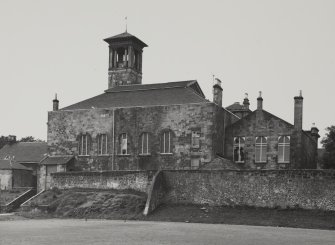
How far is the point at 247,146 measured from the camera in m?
48.2

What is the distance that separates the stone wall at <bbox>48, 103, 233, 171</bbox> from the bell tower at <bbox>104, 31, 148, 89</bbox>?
10521mm

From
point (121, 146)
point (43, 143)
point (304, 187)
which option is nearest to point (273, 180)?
point (304, 187)

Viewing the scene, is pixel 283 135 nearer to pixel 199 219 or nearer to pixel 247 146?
pixel 247 146

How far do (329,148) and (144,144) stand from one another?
56.2 feet

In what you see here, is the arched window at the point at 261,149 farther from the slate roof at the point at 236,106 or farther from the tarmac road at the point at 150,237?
the tarmac road at the point at 150,237

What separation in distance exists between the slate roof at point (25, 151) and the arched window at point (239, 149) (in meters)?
25.6

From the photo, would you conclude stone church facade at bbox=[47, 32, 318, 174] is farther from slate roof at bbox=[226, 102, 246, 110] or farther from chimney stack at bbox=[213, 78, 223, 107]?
slate roof at bbox=[226, 102, 246, 110]

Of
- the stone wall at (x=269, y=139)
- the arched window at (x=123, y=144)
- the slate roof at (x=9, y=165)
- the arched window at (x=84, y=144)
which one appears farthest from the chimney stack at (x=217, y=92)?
the slate roof at (x=9, y=165)

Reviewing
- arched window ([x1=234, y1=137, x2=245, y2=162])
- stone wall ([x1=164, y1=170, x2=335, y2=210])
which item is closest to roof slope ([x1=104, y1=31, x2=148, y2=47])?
arched window ([x1=234, y1=137, x2=245, y2=162])

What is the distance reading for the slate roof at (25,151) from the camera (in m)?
64.8

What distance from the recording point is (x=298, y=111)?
4538 cm

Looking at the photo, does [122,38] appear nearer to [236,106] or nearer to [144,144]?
[236,106]

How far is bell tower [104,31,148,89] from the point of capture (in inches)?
2452

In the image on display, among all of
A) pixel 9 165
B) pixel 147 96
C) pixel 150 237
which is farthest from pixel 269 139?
pixel 9 165
